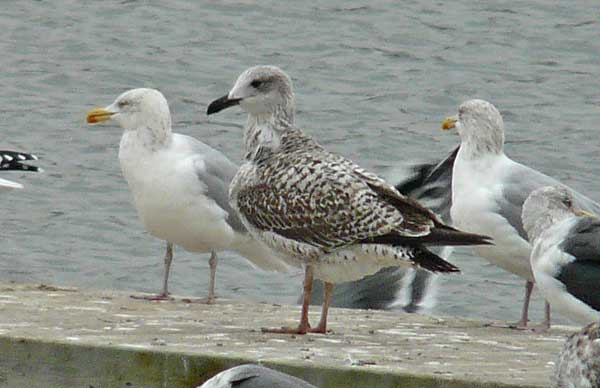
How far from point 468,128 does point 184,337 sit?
7.34 ft

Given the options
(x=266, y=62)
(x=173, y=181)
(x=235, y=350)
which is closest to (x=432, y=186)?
(x=173, y=181)

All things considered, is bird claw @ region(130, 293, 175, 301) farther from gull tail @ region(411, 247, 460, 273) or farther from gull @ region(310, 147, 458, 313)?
gull tail @ region(411, 247, 460, 273)

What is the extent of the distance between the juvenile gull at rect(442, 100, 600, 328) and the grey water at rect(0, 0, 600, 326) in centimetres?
210

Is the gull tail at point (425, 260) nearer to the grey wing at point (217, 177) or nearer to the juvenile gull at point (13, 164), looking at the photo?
the grey wing at point (217, 177)

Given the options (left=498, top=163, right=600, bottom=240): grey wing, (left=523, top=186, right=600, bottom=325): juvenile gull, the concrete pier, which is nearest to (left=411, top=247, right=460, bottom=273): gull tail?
the concrete pier

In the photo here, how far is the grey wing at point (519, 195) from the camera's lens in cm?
759

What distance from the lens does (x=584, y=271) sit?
661 centimetres

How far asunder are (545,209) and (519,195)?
0.51 meters

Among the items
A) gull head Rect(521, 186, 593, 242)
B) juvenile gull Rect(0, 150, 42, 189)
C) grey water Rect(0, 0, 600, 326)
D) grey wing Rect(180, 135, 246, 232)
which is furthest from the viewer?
grey water Rect(0, 0, 600, 326)

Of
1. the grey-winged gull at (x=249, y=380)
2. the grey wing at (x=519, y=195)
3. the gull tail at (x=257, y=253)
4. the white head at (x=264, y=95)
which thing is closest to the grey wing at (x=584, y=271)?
the grey wing at (x=519, y=195)

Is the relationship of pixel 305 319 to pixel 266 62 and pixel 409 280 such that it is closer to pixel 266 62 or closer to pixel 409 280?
pixel 409 280

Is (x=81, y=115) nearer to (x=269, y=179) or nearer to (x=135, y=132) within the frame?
Result: (x=135, y=132)

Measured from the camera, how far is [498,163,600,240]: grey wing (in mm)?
7586

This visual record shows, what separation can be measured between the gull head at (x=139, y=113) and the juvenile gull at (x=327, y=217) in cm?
115
